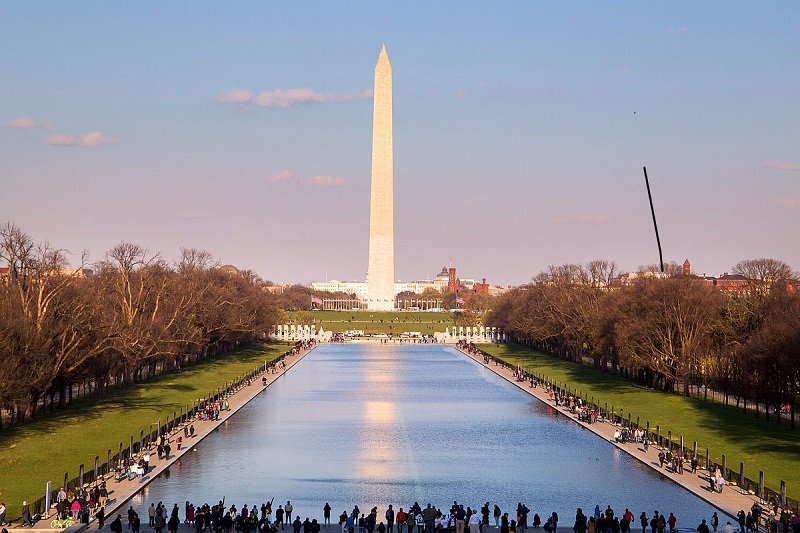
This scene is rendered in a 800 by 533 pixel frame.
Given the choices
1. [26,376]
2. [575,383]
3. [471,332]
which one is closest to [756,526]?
[26,376]

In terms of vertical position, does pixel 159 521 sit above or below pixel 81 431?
below

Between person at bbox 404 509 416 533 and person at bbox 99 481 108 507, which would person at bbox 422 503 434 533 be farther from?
person at bbox 99 481 108 507

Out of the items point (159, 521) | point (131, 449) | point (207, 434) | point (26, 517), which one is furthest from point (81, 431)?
point (159, 521)

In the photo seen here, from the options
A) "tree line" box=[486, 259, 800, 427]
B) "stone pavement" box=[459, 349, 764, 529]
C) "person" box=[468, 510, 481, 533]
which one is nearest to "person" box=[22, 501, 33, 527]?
"person" box=[468, 510, 481, 533]

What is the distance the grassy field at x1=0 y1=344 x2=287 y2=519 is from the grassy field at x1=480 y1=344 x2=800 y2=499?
82.9 feet

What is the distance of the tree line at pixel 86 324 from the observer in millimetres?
51531

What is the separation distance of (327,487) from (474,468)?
279 inches

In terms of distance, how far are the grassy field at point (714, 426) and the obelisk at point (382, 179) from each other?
85.6 meters

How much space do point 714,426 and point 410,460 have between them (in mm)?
18256

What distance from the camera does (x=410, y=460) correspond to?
44.0 metres

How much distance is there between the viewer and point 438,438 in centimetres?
5053

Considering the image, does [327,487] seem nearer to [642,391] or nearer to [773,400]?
[773,400]

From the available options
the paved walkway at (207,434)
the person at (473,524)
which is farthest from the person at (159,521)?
the person at (473,524)

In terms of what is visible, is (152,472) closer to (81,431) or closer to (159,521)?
(159,521)
